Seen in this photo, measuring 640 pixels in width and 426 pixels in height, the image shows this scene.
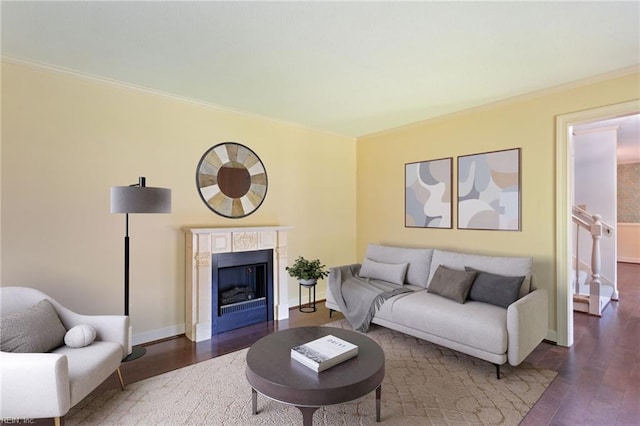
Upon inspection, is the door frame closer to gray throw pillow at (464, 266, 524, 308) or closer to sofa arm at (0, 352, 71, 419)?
gray throw pillow at (464, 266, 524, 308)

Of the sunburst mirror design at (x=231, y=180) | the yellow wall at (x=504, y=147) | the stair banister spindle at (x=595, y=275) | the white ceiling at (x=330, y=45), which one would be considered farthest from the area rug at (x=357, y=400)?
the white ceiling at (x=330, y=45)

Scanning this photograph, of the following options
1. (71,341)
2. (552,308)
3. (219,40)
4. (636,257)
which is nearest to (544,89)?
(552,308)

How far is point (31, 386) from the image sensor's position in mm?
1710

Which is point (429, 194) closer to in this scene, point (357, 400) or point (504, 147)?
point (504, 147)

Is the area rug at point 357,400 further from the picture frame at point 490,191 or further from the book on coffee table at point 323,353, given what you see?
the picture frame at point 490,191

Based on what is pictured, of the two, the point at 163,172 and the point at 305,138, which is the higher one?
the point at 305,138

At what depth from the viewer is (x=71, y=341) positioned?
2.18m

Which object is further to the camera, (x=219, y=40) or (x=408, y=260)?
(x=408, y=260)

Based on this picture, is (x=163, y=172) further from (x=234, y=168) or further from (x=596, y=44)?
(x=596, y=44)

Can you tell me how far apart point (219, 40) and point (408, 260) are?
309cm

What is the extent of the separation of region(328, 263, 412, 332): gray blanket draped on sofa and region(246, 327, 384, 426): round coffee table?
3.74ft

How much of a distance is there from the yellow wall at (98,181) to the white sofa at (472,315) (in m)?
1.99

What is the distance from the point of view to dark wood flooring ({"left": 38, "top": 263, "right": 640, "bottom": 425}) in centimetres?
212

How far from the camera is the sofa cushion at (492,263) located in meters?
3.01
